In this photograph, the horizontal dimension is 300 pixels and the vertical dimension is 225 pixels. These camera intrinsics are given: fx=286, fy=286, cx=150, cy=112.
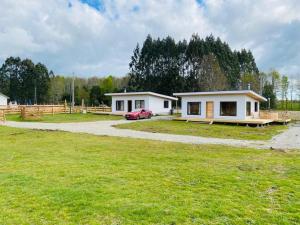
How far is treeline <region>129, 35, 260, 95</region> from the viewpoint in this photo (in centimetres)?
4997

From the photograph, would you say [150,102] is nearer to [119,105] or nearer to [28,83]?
[119,105]

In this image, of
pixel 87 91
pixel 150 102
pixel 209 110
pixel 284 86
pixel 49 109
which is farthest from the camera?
pixel 87 91

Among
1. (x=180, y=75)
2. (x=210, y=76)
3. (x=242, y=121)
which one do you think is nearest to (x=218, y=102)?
(x=242, y=121)

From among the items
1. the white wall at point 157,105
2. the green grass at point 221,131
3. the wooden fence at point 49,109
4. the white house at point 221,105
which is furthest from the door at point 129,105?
the green grass at point 221,131

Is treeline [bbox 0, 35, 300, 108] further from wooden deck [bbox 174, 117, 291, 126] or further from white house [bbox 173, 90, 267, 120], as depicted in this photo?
wooden deck [bbox 174, 117, 291, 126]

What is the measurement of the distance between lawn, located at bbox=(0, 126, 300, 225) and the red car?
20.2 metres

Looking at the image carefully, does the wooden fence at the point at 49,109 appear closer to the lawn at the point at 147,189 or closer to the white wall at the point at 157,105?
the white wall at the point at 157,105

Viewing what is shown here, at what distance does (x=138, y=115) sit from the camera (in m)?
29.9

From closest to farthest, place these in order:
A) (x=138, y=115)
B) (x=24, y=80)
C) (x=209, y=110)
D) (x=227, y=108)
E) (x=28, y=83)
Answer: (x=227, y=108) → (x=209, y=110) → (x=138, y=115) → (x=28, y=83) → (x=24, y=80)

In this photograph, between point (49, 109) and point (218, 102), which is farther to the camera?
point (49, 109)

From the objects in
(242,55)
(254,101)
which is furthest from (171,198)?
(242,55)

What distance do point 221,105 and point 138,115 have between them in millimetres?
8729

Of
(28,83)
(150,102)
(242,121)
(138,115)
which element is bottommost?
(242,121)

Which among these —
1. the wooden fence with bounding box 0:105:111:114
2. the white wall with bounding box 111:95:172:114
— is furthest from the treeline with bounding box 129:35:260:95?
the wooden fence with bounding box 0:105:111:114
